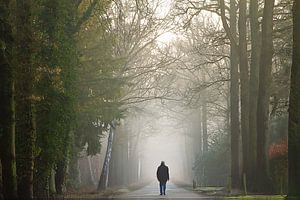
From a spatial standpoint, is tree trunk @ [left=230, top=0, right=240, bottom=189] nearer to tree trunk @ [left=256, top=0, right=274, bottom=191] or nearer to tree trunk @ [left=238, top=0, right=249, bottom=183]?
tree trunk @ [left=238, top=0, right=249, bottom=183]

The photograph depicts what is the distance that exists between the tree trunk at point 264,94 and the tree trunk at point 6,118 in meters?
10.1

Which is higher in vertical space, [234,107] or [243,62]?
[243,62]

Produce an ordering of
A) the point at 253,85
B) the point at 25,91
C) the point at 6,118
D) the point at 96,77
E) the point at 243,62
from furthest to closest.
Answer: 1. the point at 243,62
2. the point at 253,85
3. the point at 96,77
4. the point at 25,91
5. the point at 6,118

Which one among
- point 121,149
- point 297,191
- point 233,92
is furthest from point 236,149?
point 121,149

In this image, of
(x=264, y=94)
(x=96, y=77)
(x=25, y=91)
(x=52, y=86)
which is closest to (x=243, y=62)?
(x=264, y=94)

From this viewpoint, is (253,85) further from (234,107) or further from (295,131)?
(295,131)

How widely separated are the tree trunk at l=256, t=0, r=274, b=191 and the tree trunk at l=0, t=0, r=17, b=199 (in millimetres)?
10113

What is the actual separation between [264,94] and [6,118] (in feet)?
34.5

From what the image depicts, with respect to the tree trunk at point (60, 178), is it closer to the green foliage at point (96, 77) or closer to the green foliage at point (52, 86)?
the green foliage at point (96, 77)

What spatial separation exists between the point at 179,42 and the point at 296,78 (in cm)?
2753

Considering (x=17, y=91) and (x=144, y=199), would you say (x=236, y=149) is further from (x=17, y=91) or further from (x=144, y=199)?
(x=17, y=91)

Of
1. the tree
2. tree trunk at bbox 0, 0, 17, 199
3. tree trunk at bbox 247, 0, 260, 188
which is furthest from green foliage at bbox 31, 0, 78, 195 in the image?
tree trunk at bbox 247, 0, 260, 188

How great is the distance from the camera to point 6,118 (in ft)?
47.5

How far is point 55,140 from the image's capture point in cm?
1731
